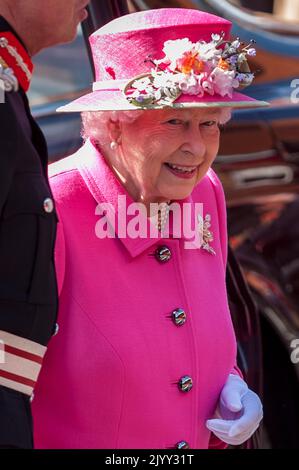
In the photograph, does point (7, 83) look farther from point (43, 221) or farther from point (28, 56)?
point (43, 221)

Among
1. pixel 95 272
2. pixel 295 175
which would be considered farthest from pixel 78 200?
pixel 295 175

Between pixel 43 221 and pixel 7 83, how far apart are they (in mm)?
271

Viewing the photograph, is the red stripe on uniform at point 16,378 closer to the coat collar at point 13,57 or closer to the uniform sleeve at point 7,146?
the uniform sleeve at point 7,146

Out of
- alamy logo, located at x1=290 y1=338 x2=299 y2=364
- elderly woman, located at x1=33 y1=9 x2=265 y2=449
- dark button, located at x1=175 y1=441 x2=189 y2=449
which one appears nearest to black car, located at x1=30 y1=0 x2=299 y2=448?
alamy logo, located at x1=290 y1=338 x2=299 y2=364

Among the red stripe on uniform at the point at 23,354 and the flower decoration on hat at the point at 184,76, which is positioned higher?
the flower decoration on hat at the point at 184,76

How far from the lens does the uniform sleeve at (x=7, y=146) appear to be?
7.98 ft

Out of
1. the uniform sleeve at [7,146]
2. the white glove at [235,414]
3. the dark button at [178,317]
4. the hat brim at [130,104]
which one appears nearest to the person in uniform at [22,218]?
the uniform sleeve at [7,146]

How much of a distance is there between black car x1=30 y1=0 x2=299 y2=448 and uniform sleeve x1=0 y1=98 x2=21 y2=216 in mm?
1994

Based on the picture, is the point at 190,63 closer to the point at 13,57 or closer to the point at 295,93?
the point at 13,57

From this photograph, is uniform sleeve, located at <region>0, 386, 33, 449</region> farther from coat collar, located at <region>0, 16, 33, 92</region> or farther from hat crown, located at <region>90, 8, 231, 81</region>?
hat crown, located at <region>90, 8, 231, 81</region>

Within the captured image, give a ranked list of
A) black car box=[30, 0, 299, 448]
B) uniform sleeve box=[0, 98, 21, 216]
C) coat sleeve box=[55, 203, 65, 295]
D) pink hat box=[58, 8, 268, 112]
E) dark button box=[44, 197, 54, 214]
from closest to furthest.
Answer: uniform sleeve box=[0, 98, 21, 216]
dark button box=[44, 197, 54, 214]
coat sleeve box=[55, 203, 65, 295]
pink hat box=[58, 8, 268, 112]
black car box=[30, 0, 299, 448]

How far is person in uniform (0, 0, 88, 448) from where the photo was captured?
2482 millimetres

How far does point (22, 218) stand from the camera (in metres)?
2.51
